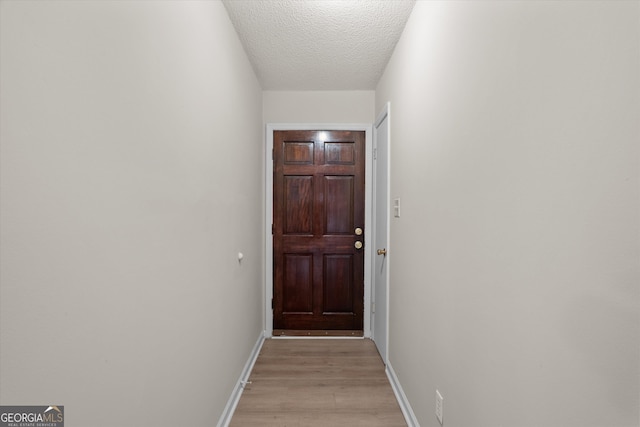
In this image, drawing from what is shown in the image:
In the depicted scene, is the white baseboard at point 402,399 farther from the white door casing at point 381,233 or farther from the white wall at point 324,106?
the white wall at point 324,106

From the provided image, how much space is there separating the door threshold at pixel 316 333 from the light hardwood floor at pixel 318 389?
163 mm

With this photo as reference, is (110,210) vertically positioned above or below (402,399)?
above

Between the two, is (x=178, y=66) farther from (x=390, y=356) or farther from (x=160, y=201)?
(x=390, y=356)

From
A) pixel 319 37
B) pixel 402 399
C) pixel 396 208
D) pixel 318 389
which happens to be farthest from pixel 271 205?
pixel 402 399

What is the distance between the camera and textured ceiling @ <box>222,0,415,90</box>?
73.1 inches

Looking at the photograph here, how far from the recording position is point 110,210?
0.83m

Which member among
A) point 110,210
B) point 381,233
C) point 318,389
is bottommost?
point 318,389

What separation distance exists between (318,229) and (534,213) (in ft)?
7.96

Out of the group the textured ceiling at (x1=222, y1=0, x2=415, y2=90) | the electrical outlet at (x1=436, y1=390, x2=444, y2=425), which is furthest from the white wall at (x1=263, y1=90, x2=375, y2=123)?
the electrical outlet at (x1=436, y1=390, x2=444, y2=425)

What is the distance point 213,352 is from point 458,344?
1.22 meters

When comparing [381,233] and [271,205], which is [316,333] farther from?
[271,205]

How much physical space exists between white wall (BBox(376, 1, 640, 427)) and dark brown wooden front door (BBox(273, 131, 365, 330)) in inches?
63.1

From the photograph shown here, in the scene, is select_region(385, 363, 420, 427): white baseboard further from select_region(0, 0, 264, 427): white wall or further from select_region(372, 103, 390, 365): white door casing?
select_region(0, 0, 264, 427): white wall

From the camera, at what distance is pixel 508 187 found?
2.98ft
